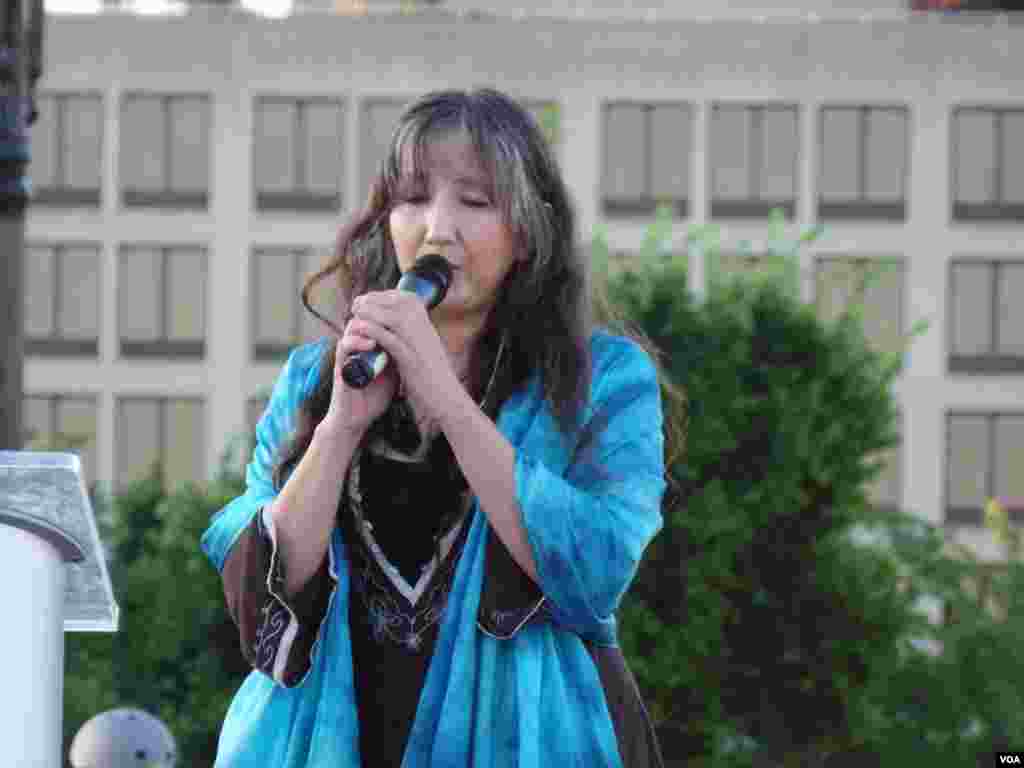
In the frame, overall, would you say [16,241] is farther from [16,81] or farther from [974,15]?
[974,15]

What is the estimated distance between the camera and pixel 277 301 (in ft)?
159

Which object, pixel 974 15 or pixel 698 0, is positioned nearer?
pixel 974 15

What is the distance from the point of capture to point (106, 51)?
4894cm

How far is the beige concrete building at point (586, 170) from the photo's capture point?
48375 mm

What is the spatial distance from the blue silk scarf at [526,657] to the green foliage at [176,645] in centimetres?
1275

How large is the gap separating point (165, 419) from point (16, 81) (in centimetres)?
4194

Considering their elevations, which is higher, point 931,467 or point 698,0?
point 698,0

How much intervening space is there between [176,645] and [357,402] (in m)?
13.6

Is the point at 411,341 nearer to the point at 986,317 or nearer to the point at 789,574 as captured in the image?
the point at 789,574

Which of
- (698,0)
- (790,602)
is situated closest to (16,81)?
(790,602)

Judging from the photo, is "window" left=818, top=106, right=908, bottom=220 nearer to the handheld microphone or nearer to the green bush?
the green bush

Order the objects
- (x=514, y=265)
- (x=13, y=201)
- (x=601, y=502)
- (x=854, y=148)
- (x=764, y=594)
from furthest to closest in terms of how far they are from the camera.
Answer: (x=854, y=148)
(x=764, y=594)
(x=13, y=201)
(x=514, y=265)
(x=601, y=502)

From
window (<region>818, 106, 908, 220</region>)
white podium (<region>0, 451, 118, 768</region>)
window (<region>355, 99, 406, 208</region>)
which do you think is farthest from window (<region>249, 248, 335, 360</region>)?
white podium (<region>0, 451, 118, 768</region>)

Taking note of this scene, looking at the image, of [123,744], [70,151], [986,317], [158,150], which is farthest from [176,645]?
[986,317]
